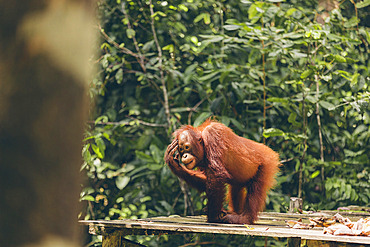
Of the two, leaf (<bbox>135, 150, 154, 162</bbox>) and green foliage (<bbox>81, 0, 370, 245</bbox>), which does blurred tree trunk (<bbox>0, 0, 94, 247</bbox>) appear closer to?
green foliage (<bbox>81, 0, 370, 245</bbox>)

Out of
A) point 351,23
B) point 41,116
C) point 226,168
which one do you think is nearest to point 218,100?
point 351,23

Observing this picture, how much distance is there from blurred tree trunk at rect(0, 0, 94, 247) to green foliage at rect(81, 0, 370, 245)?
3.78 meters

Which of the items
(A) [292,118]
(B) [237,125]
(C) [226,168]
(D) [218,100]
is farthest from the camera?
(D) [218,100]

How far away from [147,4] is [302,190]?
263 cm

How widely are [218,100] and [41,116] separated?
419 centimetres

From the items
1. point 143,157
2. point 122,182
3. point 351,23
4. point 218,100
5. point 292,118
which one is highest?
point 351,23

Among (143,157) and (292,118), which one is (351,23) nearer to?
(292,118)

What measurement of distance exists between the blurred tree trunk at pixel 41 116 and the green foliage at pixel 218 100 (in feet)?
12.4

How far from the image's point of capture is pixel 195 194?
5008 millimetres

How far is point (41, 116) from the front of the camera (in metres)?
0.62

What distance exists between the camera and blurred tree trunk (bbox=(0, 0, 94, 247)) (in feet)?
1.96

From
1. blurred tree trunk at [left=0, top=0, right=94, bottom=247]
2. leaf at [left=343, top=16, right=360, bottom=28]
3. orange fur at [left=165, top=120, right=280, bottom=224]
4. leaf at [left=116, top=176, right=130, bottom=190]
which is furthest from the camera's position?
leaf at [left=343, top=16, right=360, bottom=28]

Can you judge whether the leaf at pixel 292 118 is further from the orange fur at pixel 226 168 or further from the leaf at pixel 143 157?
the leaf at pixel 143 157

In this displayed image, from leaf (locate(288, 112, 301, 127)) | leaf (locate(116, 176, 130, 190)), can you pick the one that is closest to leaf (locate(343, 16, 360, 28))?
leaf (locate(288, 112, 301, 127))
